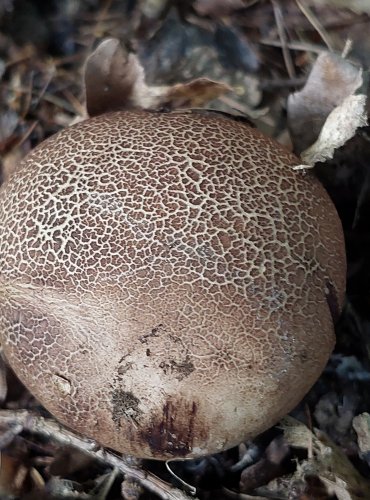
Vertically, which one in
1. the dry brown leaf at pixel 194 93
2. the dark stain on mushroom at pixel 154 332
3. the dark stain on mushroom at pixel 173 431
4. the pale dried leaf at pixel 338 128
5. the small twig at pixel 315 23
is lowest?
the dark stain on mushroom at pixel 173 431

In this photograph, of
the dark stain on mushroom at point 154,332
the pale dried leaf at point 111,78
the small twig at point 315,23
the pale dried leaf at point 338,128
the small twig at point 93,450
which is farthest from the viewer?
the small twig at point 315,23

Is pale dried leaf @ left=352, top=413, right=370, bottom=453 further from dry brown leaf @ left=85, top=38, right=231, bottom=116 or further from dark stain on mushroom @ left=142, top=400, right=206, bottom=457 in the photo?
dry brown leaf @ left=85, top=38, right=231, bottom=116

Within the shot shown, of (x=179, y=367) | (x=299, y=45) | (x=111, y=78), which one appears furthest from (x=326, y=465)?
(x=299, y=45)

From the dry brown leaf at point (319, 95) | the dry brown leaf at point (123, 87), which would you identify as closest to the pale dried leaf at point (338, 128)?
the dry brown leaf at point (319, 95)

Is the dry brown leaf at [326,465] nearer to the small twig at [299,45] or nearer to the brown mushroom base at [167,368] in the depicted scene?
the brown mushroom base at [167,368]

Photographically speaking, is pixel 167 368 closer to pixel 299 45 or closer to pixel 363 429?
pixel 363 429

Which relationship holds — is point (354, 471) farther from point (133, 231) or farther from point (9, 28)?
point (9, 28)

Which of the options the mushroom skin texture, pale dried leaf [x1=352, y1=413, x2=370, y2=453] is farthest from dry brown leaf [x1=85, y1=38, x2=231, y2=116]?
pale dried leaf [x1=352, y1=413, x2=370, y2=453]

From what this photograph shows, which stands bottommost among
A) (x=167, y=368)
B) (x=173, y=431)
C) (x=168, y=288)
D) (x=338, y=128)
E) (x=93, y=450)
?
(x=93, y=450)
